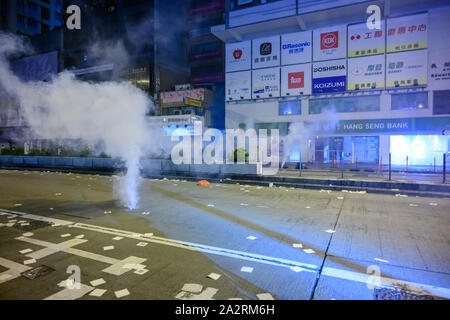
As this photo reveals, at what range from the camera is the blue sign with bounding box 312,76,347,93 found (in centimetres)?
2233

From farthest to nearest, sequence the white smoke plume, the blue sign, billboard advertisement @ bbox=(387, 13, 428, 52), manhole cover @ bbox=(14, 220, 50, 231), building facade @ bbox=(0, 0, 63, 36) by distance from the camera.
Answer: building facade @ bbox=(0, 0, 63, 36), the blue sign, billboard advertisement @ bbox=(387, 13, 428, 52), the white smoke plume, manhole cover @ bbox=(14, 220, 50, 231)

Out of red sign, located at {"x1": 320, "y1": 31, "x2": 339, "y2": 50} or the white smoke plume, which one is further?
red sign, located at {"x1": 320, "y1": 31, "x2": 339, "y2": 50}

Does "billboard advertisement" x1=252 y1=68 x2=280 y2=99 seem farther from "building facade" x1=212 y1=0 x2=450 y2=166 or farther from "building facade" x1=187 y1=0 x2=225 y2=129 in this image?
"building facade" x1=187 y1=0 x2=225 y2=129

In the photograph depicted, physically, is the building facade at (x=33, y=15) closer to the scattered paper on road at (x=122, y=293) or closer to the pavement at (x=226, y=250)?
the pavement at (x=226, y=250)

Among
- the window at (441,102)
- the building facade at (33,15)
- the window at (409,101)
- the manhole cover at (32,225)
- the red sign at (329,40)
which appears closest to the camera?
the manhole cover at (32,225)

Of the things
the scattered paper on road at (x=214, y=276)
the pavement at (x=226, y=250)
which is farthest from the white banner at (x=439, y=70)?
the scattered paper on road at (x=214, y=276)

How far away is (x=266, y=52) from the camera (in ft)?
83.3

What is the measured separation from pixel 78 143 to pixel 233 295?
21.3 meters

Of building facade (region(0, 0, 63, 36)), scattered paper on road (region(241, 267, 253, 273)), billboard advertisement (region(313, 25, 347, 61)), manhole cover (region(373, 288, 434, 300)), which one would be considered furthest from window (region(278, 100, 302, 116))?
building facade (region(0, 0, 63, 36))

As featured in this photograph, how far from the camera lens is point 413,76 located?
20.2m

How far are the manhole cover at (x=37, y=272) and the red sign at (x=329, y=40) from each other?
2529 cm

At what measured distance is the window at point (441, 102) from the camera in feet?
64.0

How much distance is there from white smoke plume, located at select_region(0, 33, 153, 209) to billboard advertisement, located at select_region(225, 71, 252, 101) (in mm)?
15928
